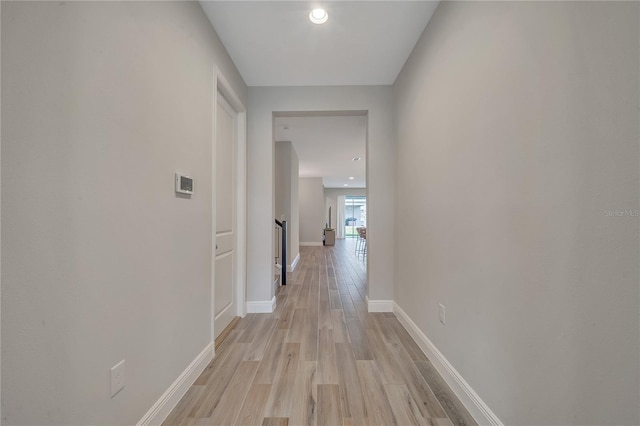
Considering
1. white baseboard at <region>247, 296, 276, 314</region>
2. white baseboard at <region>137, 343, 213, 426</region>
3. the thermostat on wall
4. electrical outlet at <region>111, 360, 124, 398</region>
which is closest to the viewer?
electrical outlet at <region>111, 360, 124, 398</region>

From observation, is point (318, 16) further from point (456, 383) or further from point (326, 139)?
point (326, 139)

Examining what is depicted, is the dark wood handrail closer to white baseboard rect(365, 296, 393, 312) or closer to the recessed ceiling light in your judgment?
white baseboard rect(365, 296, 393, 312)

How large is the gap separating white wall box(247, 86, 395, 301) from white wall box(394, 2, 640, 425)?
3.81 ft

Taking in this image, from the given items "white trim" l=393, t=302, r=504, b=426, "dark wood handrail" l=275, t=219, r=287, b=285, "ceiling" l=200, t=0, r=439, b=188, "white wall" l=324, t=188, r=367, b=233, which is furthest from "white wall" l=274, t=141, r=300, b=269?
"white wall" l=324, t=188, r=367, b=233

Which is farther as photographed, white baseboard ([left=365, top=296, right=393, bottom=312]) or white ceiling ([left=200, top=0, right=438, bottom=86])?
white baseboard ([left=365, top=296, right=393, bottom=312])

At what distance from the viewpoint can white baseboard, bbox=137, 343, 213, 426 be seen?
128cm

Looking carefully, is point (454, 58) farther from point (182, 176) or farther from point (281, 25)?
point (182, 176)

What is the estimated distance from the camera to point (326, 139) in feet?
16.4

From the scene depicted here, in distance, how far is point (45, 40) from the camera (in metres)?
0.81

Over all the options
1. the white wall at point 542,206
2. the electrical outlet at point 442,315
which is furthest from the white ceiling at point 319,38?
the electrical outlet at point 442,315

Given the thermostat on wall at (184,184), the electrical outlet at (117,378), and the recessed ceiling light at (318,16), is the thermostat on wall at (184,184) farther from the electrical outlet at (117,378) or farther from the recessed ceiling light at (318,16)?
the recessed ceiling light at (318,16)

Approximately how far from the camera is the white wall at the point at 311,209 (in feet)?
32.6

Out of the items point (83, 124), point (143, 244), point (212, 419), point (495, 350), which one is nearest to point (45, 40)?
point (83, 124)

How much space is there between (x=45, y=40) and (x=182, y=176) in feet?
2.64
